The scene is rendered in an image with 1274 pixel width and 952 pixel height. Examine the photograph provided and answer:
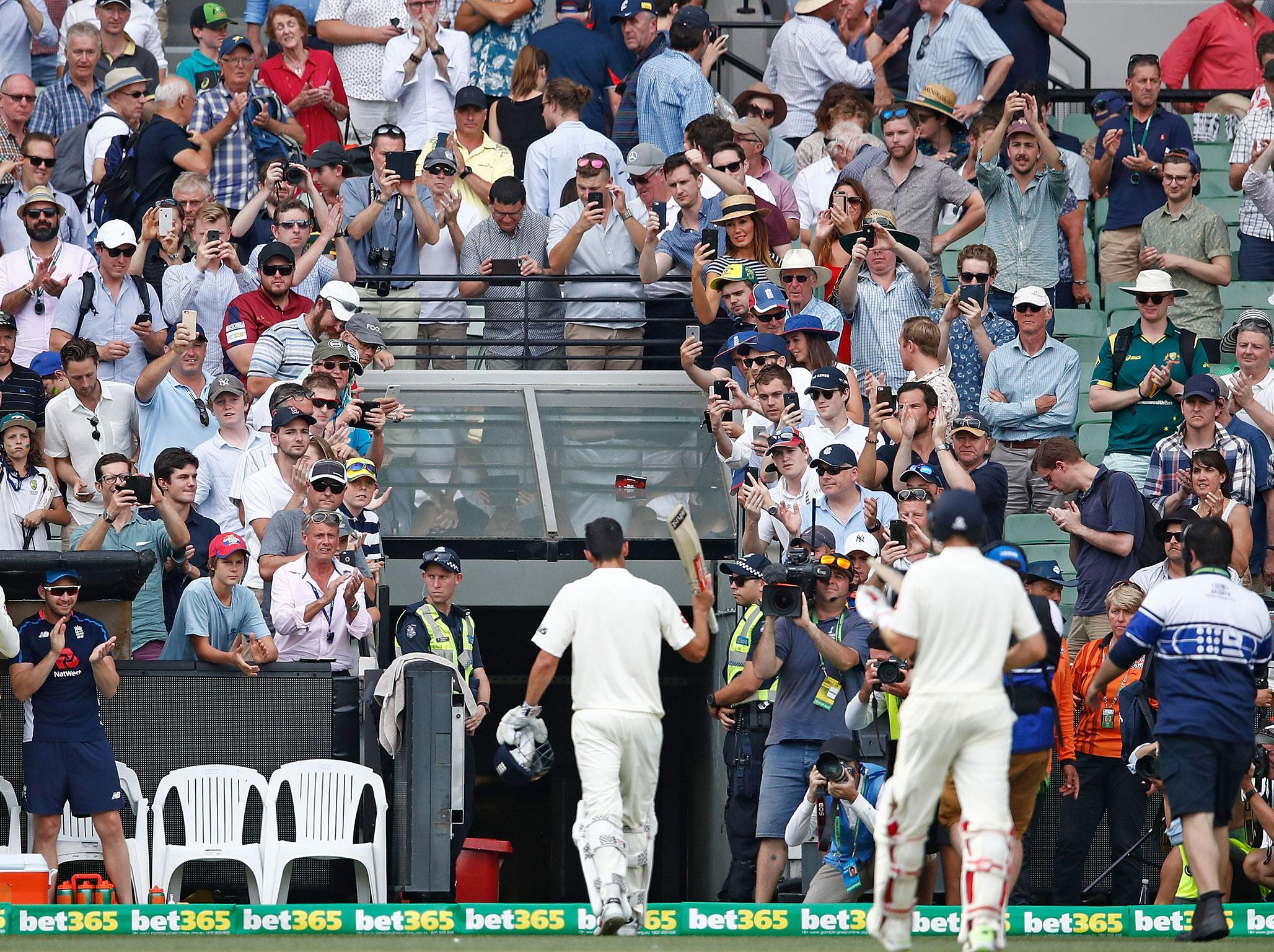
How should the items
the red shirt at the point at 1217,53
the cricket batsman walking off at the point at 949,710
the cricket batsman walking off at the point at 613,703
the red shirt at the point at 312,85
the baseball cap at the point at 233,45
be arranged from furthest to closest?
1. the red shirt at the point at 1217,53
2. the red shirt at the point at 312,85
3. the baseball cap at the point at 233,45
4. the cricket batsman walking off at the point at 613,703
5. the cricket batsman walking off at the point at 949,710

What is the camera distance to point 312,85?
16.2 m

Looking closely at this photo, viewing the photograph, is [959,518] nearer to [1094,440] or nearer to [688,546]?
[688,546]

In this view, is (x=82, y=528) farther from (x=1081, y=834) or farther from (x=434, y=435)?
(x=1081, y=834)

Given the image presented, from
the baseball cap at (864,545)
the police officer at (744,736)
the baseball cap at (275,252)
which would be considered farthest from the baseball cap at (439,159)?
the baseball cap at (864,545)

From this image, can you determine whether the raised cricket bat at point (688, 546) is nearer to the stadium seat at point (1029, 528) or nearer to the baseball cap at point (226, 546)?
the baseball cap at point (226, 546)

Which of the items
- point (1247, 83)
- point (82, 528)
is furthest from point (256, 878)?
point (1247, 83)

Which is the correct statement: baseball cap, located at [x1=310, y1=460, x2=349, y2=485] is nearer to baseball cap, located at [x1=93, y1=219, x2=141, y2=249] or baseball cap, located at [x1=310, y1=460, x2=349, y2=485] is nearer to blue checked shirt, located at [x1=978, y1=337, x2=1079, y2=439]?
baseball cap, located at [x1=93, y1=219, x2=141, y2=249]

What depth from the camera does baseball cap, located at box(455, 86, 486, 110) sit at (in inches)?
599

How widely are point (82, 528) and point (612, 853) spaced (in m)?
4.91

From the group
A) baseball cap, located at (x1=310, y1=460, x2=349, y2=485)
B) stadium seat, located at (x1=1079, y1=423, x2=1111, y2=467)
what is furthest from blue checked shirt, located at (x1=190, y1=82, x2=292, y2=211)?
stadium seat, located at (x1=1079, y1=423, x2=1111, y2=467)

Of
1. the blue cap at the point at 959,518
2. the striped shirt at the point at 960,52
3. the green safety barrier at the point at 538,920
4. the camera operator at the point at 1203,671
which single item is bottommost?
the green safety barrier at the point at 538,920

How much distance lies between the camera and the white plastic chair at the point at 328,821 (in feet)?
37.2

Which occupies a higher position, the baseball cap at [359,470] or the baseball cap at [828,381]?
the baseball cap at [828,381]

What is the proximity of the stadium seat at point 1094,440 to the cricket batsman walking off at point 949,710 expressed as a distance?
6.65 m
